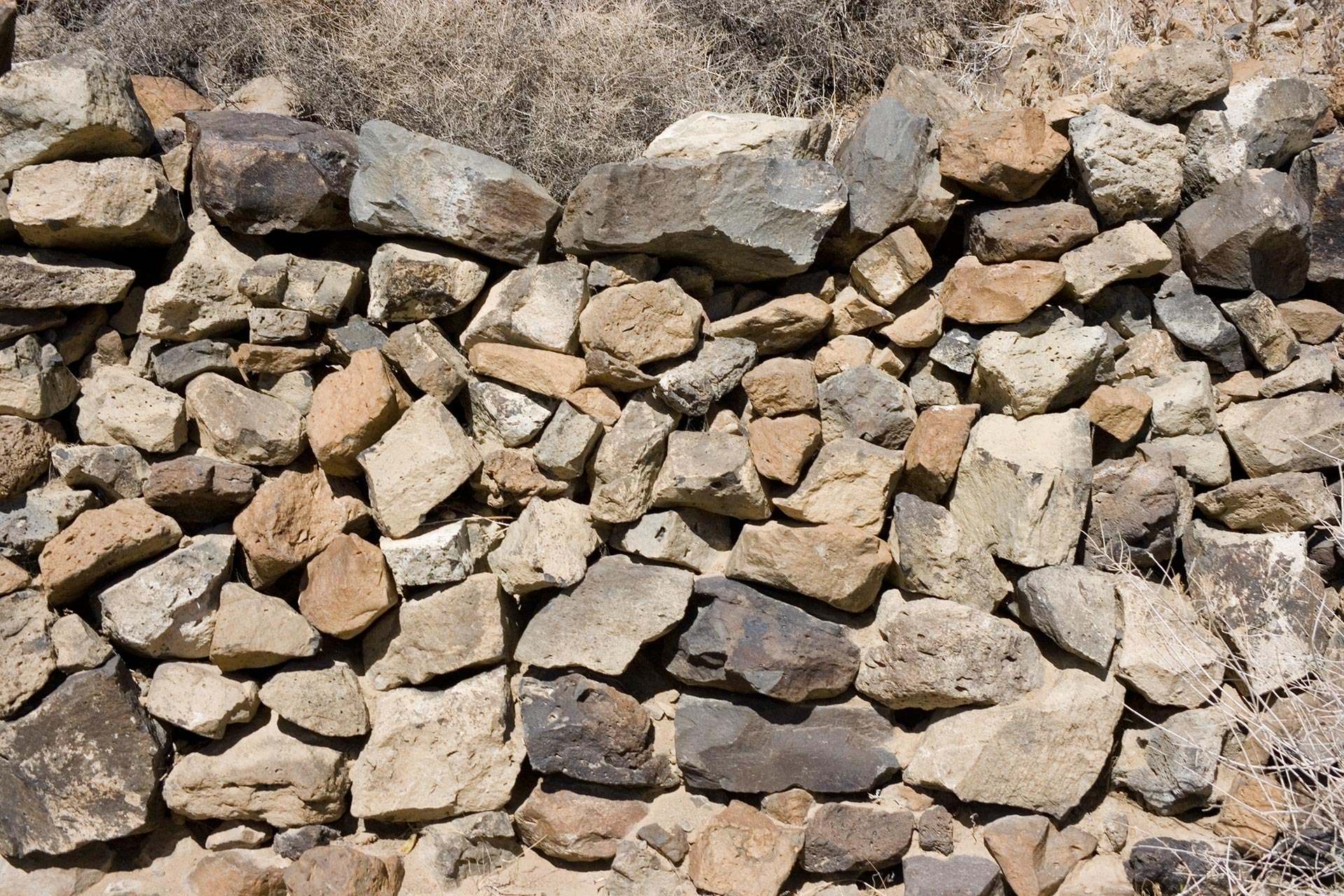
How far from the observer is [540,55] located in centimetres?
414

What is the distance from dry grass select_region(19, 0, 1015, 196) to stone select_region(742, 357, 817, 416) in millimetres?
1132

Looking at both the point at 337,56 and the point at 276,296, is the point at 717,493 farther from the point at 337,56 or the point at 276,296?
the point at 337,56

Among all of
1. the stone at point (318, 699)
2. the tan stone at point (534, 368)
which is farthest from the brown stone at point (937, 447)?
the stone at point (318, 699)

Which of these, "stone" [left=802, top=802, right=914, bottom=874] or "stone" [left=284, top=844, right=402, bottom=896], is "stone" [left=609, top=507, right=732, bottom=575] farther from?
"stone" [left=284, top=844, right=402, bottom=896]

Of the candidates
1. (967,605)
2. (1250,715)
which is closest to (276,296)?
(967,605)

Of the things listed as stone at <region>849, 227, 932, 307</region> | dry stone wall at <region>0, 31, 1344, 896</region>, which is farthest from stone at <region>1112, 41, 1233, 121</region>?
stone at <region>849, 227, 932, 307</region>

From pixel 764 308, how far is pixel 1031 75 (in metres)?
1.76

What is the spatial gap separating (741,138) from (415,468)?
1654mm

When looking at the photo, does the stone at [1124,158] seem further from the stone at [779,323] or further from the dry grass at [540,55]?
the dry grass at [540,55]

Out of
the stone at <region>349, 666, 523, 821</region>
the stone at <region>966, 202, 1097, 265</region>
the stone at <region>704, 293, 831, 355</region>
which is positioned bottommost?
the stone at <region>349, 666, 523, 821</region>

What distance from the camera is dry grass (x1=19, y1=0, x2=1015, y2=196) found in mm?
4000

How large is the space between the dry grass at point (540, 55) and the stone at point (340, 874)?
256 centimetres

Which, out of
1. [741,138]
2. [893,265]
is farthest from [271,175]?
[893,265]

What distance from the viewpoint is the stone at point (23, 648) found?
3393 mm
